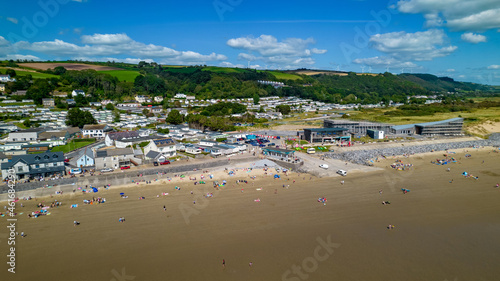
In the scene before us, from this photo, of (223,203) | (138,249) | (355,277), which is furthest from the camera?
(223,203)

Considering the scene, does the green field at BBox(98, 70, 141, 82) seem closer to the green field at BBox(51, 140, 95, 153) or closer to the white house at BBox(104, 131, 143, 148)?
the green field at BBox(51, 140, 95, 153)

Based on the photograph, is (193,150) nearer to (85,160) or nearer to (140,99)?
(85,160)

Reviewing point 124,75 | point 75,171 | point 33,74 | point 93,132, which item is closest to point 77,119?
point 93,132

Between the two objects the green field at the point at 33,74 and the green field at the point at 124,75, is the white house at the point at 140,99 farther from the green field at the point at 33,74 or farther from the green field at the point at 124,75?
the green field at the point at 33,74

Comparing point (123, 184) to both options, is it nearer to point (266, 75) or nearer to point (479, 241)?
point (479, 241)

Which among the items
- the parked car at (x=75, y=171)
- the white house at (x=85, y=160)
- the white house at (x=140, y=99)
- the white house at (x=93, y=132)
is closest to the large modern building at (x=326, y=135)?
the white house at (x=85, y=160)

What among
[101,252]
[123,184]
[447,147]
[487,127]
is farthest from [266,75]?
[101,252]
